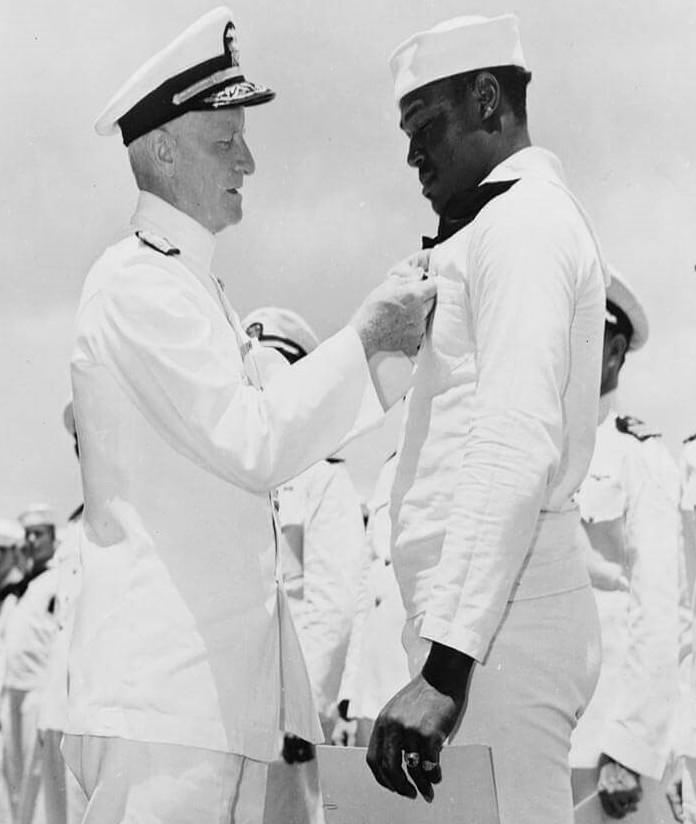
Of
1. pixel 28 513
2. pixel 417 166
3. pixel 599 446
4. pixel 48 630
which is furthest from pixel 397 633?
pixel 28 513

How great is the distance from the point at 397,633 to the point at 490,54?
3.22 metres

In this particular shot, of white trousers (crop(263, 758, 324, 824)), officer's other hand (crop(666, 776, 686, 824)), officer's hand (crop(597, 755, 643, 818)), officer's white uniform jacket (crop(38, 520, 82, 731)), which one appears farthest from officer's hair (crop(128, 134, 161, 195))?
officer's white uniform jacket (crop(38, 520, 82, 731))

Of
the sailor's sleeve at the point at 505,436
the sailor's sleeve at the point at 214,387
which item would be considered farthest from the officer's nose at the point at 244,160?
the sailor's sleeve at the point at 505,436

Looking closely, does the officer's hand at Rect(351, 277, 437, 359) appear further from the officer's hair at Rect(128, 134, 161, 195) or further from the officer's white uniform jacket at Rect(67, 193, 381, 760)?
the officer's hair at Rect(128, 134, 161, 195)

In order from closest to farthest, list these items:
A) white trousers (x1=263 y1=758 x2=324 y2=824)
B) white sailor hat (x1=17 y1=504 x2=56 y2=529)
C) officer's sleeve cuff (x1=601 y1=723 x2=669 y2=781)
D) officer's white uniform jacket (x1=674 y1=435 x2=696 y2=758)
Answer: white trousers (x1=263 y1=758 x2=324 y2=824) < officer's white uniform jacket (x1=674 y1=435 x2=696 y2=758) < officer's sleeve cuff (x1=601 y1=723 x2=669 y2=781) < white sailor hat (x1=17 y1=504 x2=56 y2=529)

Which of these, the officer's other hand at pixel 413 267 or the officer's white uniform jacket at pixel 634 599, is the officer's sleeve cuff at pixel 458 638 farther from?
the officer's white uniform jacket at pixel 634 599

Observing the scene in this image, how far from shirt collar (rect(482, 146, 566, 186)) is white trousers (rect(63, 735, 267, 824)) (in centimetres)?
119

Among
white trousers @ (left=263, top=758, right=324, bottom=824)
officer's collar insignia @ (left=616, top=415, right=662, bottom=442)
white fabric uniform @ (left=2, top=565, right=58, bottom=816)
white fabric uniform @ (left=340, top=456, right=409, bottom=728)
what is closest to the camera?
white trousers @ (left=263, top=758, right=324, bottom=824)

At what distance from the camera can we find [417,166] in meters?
2.98

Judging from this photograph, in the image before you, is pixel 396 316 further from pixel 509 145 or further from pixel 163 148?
pixel 163 148

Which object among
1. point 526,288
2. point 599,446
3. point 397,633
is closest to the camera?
point 526,288

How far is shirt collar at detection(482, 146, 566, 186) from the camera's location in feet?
9.12

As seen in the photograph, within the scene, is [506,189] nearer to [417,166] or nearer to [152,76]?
Answer: [417,166]

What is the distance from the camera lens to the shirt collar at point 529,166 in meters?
2.78
